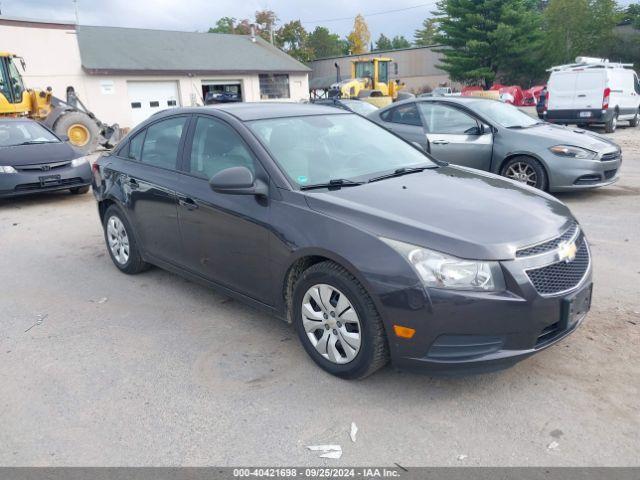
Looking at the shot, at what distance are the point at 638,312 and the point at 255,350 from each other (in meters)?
2.90

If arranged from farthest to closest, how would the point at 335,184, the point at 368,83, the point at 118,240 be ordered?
the point at 368,83
the point at 118,240
the point at 335,184

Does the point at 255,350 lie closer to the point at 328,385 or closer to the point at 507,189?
the point at 328,385

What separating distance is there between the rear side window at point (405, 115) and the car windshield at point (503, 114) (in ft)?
3.04

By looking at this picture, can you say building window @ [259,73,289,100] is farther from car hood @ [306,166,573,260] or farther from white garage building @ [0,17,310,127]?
car hood @ [306,166,573,260]

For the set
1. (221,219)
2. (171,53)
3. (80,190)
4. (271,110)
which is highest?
Result: (171,53)

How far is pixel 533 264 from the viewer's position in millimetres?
2963

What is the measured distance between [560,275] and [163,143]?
3.37 meters

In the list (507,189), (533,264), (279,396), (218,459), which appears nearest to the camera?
(218,459)

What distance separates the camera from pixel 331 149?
4129 millimetres

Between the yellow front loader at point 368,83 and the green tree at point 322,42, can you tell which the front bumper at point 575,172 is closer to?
the yellow front loader at point 368,83

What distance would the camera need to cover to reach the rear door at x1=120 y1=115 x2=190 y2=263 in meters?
4.53

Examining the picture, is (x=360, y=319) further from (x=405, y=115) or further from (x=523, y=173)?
(x=405, y=115)

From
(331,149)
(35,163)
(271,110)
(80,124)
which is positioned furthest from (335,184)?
(80,124)

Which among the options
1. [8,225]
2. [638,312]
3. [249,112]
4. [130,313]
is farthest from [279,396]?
[8,225]
